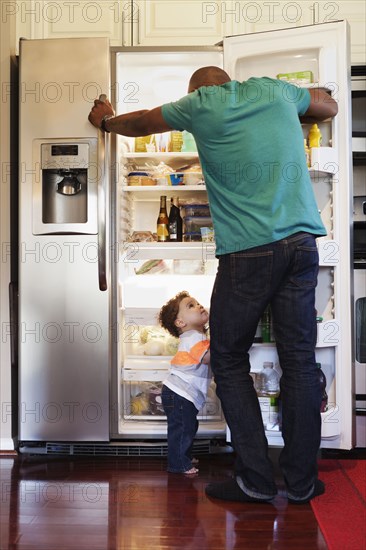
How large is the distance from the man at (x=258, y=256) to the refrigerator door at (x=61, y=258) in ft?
2.19

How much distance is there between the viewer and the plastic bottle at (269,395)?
8.20 ft

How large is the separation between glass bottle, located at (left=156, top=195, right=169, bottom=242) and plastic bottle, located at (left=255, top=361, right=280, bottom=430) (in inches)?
27.1

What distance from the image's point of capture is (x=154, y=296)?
9.51 ft

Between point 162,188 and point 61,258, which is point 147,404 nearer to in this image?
point 61,258

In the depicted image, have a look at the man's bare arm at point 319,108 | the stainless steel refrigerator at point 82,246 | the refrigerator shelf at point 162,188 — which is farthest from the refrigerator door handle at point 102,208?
the man's bare arm at point 319,108

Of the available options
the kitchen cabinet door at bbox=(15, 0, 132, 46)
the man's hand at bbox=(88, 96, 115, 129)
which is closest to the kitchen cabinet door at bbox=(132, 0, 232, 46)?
the kitchen cabinet door at bbox=(15, 0, 132, 46)

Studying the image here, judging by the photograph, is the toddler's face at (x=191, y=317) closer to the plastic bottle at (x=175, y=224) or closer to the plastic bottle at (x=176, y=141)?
the plastic bottle at (x=175, y=224)

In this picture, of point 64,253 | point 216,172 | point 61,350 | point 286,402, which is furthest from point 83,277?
point 286,402

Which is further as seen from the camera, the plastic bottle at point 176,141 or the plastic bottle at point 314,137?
the plastic bottle at point 176,141

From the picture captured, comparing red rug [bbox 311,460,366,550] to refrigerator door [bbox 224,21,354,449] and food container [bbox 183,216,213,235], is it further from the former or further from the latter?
food container [bbox 183,216,213,235]

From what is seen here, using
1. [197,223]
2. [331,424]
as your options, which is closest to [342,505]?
[331,424]

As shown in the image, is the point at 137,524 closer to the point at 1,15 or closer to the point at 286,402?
the point at 286,402

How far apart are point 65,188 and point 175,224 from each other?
49 centimetres

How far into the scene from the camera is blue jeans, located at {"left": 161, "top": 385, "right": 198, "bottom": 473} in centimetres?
240
